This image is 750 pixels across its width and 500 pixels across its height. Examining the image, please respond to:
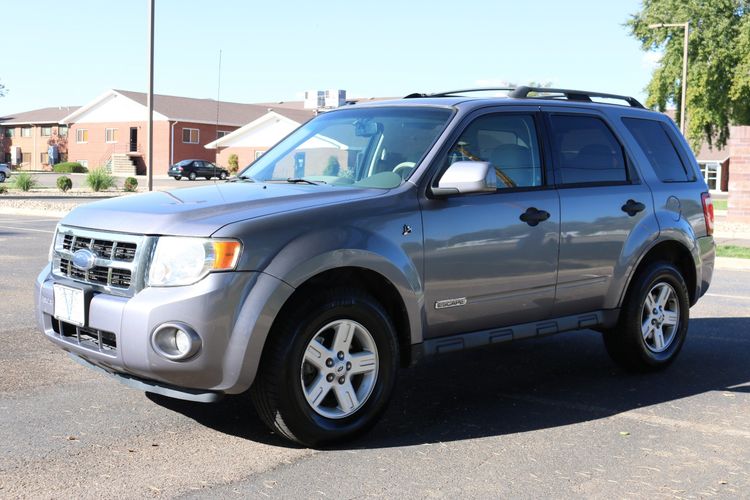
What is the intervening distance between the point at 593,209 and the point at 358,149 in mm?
1674

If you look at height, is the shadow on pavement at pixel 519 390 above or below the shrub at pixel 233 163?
below

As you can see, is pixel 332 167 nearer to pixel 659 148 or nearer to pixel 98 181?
pixel 659 148

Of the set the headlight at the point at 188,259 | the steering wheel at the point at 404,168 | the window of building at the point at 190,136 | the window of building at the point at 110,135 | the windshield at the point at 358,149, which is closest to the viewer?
the headlight at the point at 188,259

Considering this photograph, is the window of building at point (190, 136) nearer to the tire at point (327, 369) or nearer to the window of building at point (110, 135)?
the window of building at point (110, 135)

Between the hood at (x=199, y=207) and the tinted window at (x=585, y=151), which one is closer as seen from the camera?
the hood at (x=199, y=207)

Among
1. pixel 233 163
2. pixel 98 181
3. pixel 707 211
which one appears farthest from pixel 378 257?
pixel 233 163

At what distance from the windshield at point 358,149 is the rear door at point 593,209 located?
1.01 meters

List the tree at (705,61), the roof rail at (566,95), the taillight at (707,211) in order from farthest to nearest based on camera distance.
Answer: the tree at (705,61) → the taillight at (707,211) → the roof rail at (566,95)

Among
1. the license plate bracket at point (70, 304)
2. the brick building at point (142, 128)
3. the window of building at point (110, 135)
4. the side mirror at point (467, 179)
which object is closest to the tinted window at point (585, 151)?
the side mirror at point (467, 179)

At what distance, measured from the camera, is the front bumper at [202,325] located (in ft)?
14.8

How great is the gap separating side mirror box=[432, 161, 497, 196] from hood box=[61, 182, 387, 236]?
0.39m

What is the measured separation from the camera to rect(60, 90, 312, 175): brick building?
74000mm

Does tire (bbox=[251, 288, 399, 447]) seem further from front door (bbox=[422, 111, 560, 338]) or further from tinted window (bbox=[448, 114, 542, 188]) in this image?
tinted window (bbox=[448, 114, 542, 188])

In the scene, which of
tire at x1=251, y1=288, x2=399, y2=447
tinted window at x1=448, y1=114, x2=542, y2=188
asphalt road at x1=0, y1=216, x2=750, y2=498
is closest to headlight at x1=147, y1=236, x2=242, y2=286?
tire at x1=251, y1=288, x2=399, y2=447
